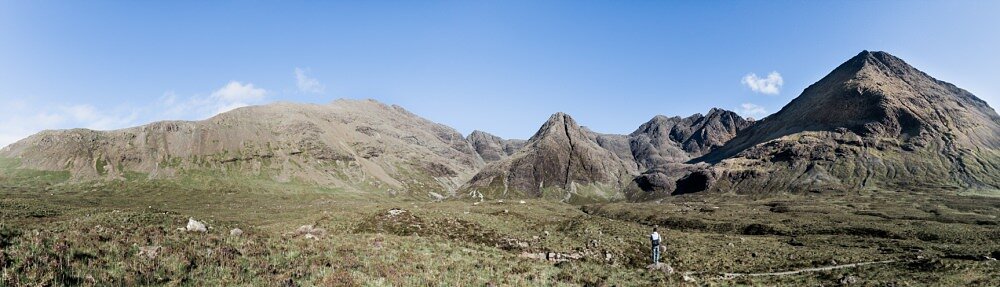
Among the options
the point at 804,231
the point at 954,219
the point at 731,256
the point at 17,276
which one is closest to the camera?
the point at 17,276

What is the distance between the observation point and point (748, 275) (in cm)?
3544

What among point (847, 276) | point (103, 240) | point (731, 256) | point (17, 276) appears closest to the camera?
point (17, 276)

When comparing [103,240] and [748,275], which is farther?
[748,275]

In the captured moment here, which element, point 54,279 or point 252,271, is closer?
point 54,279

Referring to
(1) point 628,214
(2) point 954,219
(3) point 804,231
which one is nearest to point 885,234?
(3) point 804,231

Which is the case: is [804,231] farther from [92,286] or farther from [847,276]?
[92,286]

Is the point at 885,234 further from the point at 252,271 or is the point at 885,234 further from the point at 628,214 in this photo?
the point at 252,271

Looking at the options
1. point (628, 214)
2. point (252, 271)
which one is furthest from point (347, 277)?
point (628, 214)

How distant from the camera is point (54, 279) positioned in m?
12.6

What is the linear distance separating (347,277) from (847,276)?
117 feet

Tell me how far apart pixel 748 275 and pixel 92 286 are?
38.0 meters

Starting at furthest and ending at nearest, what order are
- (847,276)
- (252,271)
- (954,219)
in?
(954,219)
(847,276)
(252,271)

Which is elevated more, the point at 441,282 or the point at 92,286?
the point at 92,286

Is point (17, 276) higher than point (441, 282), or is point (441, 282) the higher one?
point (17, 276)
